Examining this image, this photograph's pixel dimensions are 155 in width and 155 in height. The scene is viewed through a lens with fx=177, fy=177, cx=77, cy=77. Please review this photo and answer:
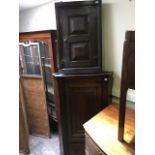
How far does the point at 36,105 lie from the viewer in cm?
276

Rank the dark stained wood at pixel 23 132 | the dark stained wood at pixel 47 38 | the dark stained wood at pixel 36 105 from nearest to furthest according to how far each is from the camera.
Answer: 1. the dark stained wood at pixel 47 38
2. the dark stained wood at pixel 23 132
3. the dark stained wood at pixel 36 105

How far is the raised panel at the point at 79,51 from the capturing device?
70.7 inches

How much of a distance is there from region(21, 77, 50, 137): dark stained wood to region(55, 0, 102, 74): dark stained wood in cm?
93

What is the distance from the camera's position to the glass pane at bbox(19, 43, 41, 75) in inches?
102

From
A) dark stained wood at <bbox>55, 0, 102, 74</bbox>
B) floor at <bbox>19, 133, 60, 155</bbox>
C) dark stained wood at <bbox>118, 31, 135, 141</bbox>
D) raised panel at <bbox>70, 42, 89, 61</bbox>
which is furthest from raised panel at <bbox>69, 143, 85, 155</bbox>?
dark stained wood at <bbox>118, 31, 135, 141</bbox>

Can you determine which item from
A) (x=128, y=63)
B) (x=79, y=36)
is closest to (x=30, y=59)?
(x=79, y=36)

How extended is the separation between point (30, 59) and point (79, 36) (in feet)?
3.91

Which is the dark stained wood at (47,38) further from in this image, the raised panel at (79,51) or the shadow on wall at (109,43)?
the shadow on wall at (109,43)

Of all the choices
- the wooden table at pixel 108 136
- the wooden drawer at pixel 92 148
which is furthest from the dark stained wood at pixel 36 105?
the wooden drawer at pixel 92 148

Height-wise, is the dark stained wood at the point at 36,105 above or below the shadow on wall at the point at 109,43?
below

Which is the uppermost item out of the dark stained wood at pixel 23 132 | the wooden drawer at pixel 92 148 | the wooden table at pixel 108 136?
the wooden table at pixel 108 136

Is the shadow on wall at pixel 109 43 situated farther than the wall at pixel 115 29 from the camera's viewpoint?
Yes

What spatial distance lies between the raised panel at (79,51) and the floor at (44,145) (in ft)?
4.57
